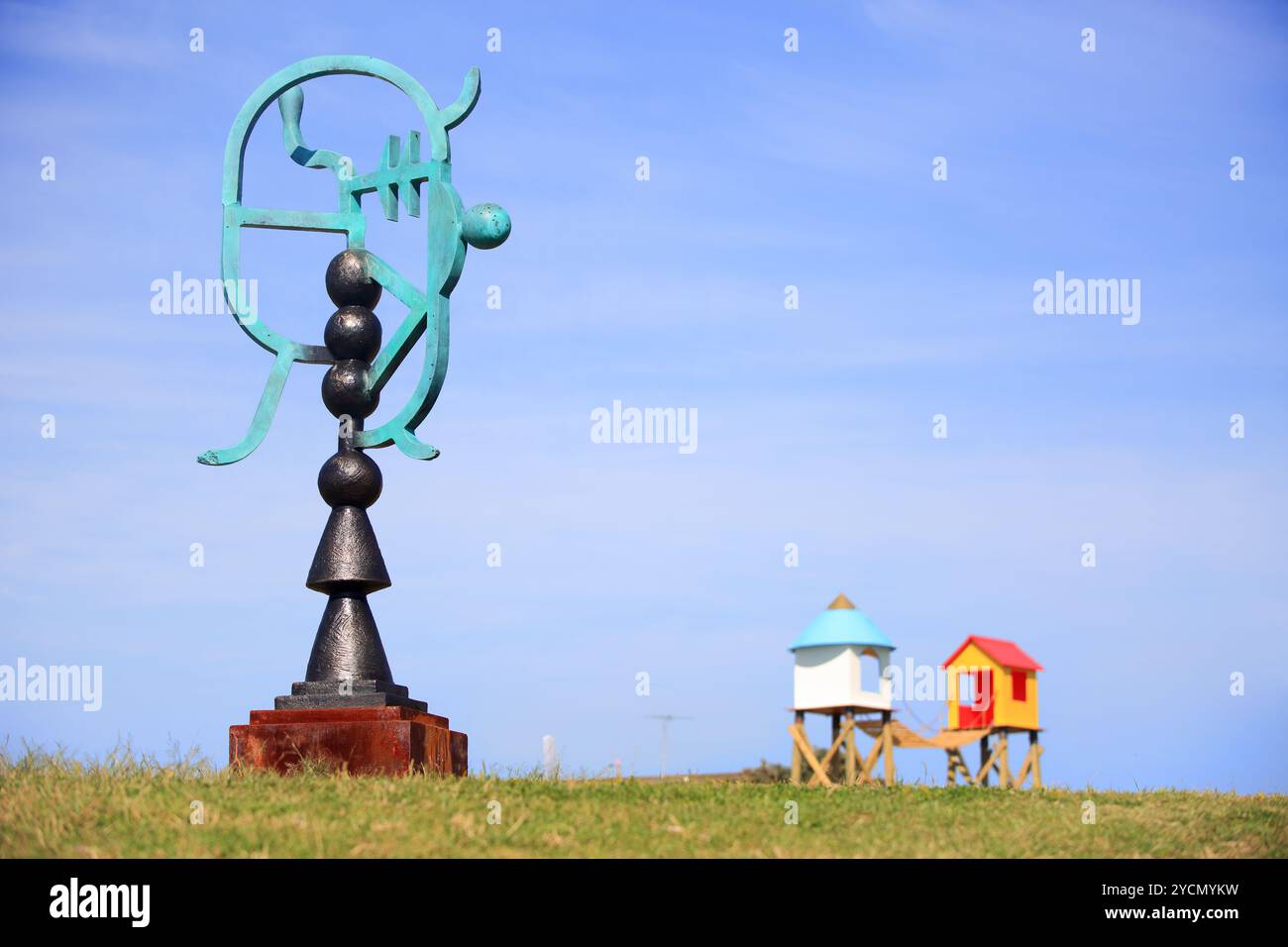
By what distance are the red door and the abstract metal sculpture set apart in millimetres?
9684

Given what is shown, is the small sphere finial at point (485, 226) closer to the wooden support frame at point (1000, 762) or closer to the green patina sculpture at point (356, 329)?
the green patina sculpture at point (356, 329)

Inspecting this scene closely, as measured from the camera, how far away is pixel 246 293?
1064cm

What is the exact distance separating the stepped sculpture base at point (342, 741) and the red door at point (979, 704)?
994 centimetres

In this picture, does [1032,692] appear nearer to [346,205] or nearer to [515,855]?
[346,205]

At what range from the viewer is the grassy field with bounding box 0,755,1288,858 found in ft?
23.7

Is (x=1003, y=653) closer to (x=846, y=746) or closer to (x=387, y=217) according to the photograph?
(x=846, y=746)

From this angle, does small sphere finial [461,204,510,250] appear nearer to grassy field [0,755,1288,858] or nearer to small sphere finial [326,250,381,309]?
small sphere finial [326,250,381,309]

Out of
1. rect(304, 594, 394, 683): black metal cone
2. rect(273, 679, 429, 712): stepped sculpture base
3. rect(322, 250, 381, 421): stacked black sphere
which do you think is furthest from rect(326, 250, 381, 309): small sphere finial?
rect(273, 679, 429, 712): stepped sculpture base

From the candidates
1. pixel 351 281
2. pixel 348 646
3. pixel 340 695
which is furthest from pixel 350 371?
pixel 340 695

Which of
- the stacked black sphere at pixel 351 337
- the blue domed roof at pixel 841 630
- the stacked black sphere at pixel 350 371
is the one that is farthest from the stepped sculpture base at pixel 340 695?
the blue domed roof at pixel 841 630

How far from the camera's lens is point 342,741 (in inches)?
374

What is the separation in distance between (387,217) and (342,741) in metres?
3.66
